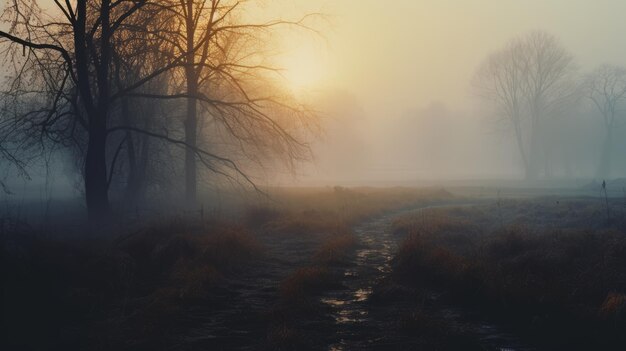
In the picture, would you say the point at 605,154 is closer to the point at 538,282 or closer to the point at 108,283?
the point at 538,282

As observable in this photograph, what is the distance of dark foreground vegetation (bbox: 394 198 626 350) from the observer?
5.70 metres

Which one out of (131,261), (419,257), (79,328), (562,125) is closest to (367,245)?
(419,257)

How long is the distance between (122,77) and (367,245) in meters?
11.1

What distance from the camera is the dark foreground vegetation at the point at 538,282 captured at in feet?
18.7

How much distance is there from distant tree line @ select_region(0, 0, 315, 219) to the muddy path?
6374mm

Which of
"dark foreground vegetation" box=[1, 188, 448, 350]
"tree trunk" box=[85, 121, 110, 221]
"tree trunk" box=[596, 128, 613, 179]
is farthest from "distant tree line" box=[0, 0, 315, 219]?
"tree trunk" box=[596, 128, 613, 179]

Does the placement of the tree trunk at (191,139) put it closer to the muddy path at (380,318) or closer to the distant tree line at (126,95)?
the distant tree line at (126,95)

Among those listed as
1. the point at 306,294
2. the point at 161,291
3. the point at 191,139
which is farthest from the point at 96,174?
the point at 306,294

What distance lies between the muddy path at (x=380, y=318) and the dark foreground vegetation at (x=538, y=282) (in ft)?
0.79

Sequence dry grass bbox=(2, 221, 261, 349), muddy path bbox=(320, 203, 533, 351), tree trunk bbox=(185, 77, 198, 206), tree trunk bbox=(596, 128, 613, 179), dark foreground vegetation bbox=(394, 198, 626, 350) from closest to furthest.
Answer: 1. muddy path bbox=(320, 203, 533, 351)
2. dark foreground vegetation bbox=(394, 198, 626, 350)
3. dry grass bbox=(2, 221, 261, 349)
4. tree trunk bbox=(185, 77, 198, 206)
5. tree trunk bbox=(596, 128, 613, 179)

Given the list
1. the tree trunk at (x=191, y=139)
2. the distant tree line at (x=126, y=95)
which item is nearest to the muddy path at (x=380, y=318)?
the distant tree line at (x=126, y=95)

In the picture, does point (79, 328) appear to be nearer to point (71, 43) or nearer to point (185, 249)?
point (185, 249)

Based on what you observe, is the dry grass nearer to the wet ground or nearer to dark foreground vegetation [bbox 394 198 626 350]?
the wet ground

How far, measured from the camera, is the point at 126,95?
46.9 ft
